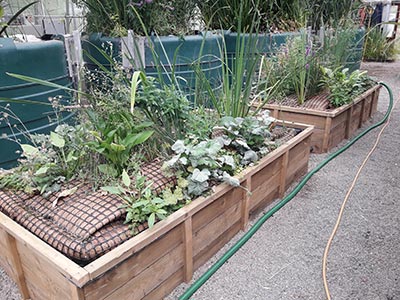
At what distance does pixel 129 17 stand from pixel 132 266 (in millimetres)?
2106

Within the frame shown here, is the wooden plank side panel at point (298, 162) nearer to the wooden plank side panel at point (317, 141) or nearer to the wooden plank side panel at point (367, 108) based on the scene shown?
the wooden plank side panel at point (317, 141)

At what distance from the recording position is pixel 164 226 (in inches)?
53.7

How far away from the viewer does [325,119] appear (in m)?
2.91

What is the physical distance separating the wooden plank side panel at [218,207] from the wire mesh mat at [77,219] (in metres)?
0.21

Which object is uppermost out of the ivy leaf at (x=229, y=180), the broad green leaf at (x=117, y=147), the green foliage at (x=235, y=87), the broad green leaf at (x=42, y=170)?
the green foliage at (x=235, y=87)

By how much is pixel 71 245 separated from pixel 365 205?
1.80 m

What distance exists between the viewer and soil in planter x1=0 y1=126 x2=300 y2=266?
4.09 ft

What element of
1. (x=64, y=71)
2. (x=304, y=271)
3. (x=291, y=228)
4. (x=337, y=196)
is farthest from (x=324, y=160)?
(x=64, y=71)

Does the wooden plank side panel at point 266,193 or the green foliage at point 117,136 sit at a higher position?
the green foliage at point 117,136

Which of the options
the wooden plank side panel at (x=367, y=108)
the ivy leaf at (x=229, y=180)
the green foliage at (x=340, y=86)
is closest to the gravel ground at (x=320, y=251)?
the ivy leaf at (x=229, y=180)

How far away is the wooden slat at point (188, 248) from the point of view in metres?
1.49

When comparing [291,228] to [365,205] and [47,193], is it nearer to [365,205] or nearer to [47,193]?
[365,205]

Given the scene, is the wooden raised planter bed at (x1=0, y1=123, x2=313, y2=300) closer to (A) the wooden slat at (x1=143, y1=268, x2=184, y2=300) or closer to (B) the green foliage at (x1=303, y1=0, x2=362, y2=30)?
(A) the wooden slat at (x1=143, y1=268, x2=184, y2=300)

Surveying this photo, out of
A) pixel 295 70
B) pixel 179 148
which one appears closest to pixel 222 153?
pixel 179 148
